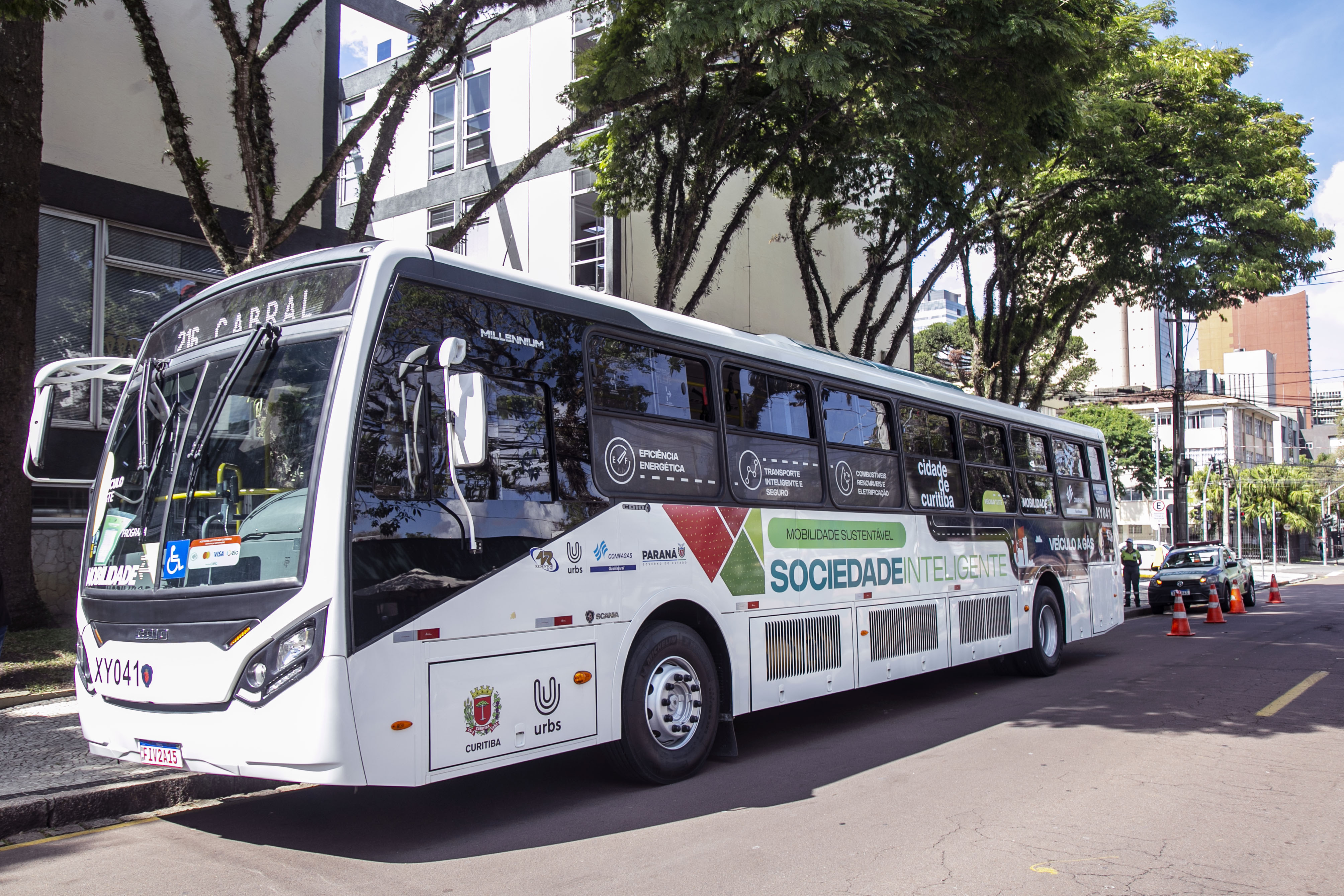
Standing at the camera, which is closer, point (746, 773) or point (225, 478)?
point (225, 478)

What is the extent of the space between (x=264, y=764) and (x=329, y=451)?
1.56m

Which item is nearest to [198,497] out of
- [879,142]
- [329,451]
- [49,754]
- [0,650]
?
[329,451]

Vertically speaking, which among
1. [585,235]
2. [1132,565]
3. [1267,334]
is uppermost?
[1267,334]

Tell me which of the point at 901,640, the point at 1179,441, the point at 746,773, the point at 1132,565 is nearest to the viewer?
the point at 746,773

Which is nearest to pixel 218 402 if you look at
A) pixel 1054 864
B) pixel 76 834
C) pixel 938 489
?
pixel 76 834

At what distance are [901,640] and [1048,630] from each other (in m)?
4.15

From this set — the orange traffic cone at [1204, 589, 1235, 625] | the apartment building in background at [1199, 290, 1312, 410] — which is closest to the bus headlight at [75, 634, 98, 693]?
the orange traffic cone at [1204, 589, 1235, 625]

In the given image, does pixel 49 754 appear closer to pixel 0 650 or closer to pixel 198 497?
pixel 0 650

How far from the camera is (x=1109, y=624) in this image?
14500 mm

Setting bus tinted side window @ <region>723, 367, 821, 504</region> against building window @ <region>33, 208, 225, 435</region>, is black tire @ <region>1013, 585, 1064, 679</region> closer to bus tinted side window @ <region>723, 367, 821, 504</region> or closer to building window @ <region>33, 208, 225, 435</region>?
bus tinted side window @ <region>723, 367, 821, 504</region>

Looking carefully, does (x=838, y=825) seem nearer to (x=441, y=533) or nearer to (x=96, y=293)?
(x=441, y=533)

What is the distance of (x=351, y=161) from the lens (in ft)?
73.5

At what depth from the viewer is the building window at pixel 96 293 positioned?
40.7 ft

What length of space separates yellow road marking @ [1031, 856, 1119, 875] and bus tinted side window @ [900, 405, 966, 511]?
4.89 metres
